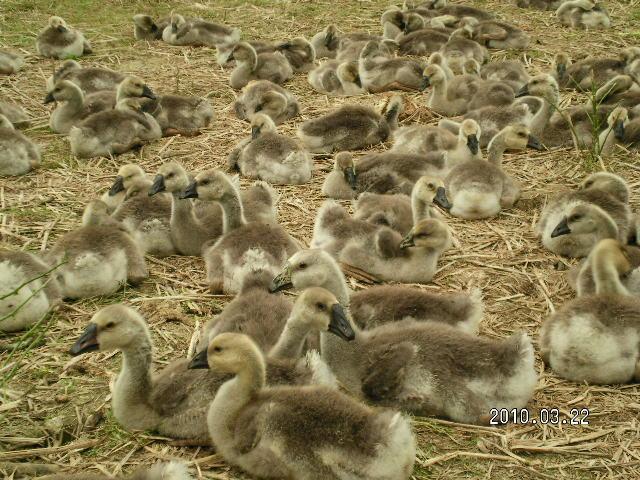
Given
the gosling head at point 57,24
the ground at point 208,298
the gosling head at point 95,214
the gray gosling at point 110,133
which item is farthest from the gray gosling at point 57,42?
the gosling head at point 95,214

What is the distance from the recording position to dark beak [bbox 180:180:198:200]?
5781mm

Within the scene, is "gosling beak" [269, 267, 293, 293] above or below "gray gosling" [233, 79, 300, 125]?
above

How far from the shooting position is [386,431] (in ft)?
11.1

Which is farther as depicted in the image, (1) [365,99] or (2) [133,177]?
(1) [365,99]

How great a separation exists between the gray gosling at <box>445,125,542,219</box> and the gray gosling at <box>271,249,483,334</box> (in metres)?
1.76

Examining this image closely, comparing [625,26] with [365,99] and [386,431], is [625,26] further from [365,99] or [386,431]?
[386,431]

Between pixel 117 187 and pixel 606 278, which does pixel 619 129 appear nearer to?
pixel 606 278

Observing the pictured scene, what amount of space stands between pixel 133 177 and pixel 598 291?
3.62 m

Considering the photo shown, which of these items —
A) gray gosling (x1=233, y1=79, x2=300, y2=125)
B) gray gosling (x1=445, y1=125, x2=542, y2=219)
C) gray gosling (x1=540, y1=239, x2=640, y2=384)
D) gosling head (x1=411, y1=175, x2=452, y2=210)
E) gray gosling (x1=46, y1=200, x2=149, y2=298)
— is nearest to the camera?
gray gosling (x1=540, y1=239, x2=640, y2=384)

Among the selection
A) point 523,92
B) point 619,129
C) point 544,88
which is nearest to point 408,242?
point 619,129

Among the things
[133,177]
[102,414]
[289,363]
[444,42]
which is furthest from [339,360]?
[444,42]

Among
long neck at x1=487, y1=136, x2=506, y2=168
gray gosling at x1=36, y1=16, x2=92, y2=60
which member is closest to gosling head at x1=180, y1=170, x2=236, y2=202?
long neck at x1=487, y1=136, x2=506, y2=168

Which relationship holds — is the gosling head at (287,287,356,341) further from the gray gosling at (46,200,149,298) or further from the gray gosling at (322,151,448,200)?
the gray gosling at (322,151,448,200)

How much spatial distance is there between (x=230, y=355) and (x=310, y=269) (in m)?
1.05
